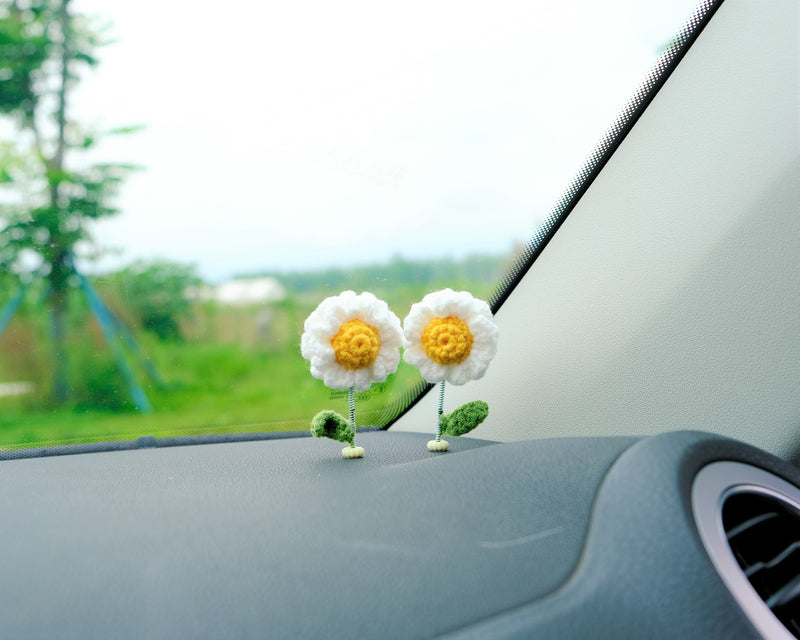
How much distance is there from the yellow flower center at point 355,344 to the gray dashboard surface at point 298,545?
0.19 meters

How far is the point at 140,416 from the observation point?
344 centimetres

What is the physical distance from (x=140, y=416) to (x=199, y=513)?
2637 millimetres

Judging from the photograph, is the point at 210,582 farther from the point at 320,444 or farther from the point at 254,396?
the point at 254,396

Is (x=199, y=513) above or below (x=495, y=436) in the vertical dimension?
above

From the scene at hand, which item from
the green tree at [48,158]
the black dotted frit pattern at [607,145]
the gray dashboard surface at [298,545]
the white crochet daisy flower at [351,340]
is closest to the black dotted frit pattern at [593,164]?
the black dotted frit pattern at [607,145]

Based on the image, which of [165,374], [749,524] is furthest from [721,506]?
[165,374]

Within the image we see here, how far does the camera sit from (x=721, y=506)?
940mm

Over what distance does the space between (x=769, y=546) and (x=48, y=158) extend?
3722 mm

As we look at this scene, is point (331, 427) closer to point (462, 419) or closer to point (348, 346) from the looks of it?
point (348, 346)

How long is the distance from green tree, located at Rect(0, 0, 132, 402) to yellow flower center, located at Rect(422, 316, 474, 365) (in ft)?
8.93

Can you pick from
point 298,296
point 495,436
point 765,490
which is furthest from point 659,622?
point 298,296

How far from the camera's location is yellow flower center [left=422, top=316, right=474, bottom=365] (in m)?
1.33

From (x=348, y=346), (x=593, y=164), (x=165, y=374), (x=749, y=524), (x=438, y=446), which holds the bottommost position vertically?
(x=165, y=374)

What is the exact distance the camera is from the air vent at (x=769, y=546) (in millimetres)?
891
